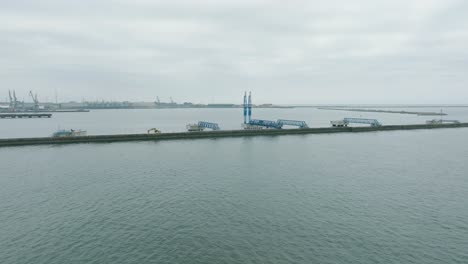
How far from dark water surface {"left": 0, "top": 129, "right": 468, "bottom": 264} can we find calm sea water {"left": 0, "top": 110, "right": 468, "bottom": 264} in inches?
5.1

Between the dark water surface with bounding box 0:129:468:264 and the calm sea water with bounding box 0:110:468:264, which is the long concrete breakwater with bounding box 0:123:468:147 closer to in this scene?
the dark water surface with bounding box 0:129:468:264

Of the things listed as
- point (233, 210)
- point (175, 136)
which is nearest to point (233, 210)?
point (233, 210)

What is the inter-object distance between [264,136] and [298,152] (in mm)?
30184

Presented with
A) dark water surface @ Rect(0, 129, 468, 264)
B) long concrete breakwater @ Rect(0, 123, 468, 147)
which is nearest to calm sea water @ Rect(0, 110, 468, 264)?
dark water surface @ Rect(0, 129, 468, 264)

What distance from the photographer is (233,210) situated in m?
27.5

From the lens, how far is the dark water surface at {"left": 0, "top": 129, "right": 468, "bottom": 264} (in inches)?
787

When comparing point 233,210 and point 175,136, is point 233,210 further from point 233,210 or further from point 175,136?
point 175,136

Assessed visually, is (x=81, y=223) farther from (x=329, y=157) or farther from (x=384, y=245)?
(x=329, y=157)

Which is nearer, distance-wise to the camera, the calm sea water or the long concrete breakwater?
the calm sea water

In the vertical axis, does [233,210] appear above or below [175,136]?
below

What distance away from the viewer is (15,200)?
99.5ft

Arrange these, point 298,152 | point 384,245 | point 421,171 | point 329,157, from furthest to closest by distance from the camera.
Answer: point 298,152 → point 329,157 → point 421,171 → point 384,245

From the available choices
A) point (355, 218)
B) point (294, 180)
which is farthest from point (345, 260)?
point (294, 180)

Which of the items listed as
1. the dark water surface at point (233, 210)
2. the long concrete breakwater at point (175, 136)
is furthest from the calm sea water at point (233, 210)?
the long concrete breakwater at point (175, 136)
